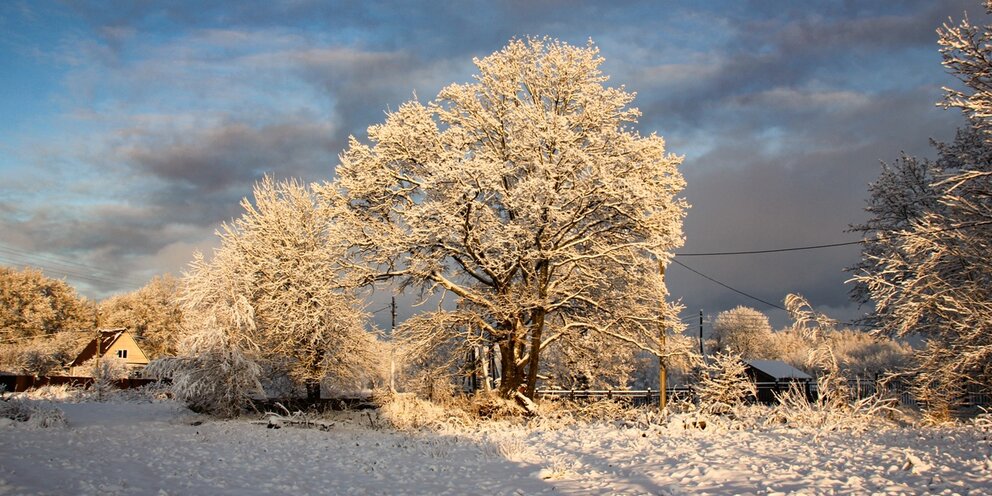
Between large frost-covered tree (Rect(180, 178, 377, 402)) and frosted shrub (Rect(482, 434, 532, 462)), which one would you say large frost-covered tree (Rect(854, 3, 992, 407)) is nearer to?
frosted shrub (Rect(482, 434, 532, 462))

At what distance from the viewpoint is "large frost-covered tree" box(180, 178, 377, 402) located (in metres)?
22.4

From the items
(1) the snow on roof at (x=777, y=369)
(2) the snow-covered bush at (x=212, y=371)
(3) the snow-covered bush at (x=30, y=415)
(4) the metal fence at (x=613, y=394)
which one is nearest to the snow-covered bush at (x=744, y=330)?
(1) the snow on roof at (x=777, y=369)

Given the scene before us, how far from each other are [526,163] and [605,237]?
3.58 metres

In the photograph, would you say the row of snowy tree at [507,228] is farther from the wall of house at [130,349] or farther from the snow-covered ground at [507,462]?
the wall of house at [130,349]

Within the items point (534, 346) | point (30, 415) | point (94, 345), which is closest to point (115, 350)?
point (94, 345)

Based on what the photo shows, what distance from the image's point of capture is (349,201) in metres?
21.8

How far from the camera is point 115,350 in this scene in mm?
63875

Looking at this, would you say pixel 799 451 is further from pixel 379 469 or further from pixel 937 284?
pixel 937 284

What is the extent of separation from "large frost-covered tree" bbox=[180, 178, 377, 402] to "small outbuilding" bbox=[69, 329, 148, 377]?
123 feet

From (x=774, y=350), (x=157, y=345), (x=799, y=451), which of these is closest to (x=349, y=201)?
(x=799, y=451)

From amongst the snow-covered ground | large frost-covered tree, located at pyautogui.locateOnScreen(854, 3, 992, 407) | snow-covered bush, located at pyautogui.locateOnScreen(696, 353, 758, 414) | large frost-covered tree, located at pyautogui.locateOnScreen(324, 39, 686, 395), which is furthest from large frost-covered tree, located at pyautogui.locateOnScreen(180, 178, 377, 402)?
large frost-covered tree, located at pyautogui.locateOnScreen(854, 3, 992, 407)

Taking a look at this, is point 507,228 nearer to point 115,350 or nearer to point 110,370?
point 110,370

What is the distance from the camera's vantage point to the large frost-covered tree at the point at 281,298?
22.4 meters

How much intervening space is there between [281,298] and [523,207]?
499 inches
